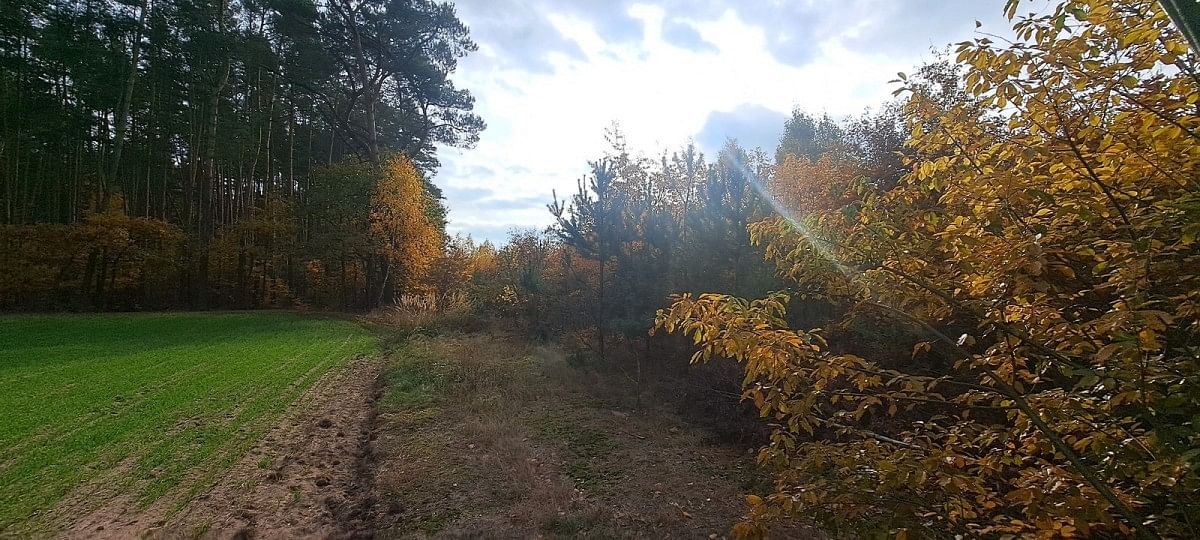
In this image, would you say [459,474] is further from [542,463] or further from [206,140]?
[206,140]

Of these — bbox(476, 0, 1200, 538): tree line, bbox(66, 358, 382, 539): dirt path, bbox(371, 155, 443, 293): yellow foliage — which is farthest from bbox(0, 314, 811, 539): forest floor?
bbox(371, 155, 443, 293): yellow foliage

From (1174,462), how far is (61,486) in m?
7.03

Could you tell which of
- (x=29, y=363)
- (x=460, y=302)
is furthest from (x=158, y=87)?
(x=29, y=363)

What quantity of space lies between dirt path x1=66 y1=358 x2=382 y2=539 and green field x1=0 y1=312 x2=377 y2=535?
220mm

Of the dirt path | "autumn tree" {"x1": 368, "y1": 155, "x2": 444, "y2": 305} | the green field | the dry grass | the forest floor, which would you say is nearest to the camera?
the dirt path

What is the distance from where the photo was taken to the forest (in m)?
1.80

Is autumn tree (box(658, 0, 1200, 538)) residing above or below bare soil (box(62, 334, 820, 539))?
above

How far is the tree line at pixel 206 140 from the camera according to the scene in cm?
2080

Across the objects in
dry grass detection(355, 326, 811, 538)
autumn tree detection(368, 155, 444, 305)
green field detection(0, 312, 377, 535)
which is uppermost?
autumn tree detection(368, 155, 444, 305)

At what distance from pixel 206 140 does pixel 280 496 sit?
25.2 meters

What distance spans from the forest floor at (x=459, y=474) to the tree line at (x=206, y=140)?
55.9ft

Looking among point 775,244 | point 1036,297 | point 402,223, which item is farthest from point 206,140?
point 1036,297

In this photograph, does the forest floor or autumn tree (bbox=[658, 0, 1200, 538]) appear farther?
the forest floor

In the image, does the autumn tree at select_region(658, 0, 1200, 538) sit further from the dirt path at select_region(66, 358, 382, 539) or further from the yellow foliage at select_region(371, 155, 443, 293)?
the yellow foliage at select_region(371, 155, 443, 293)
